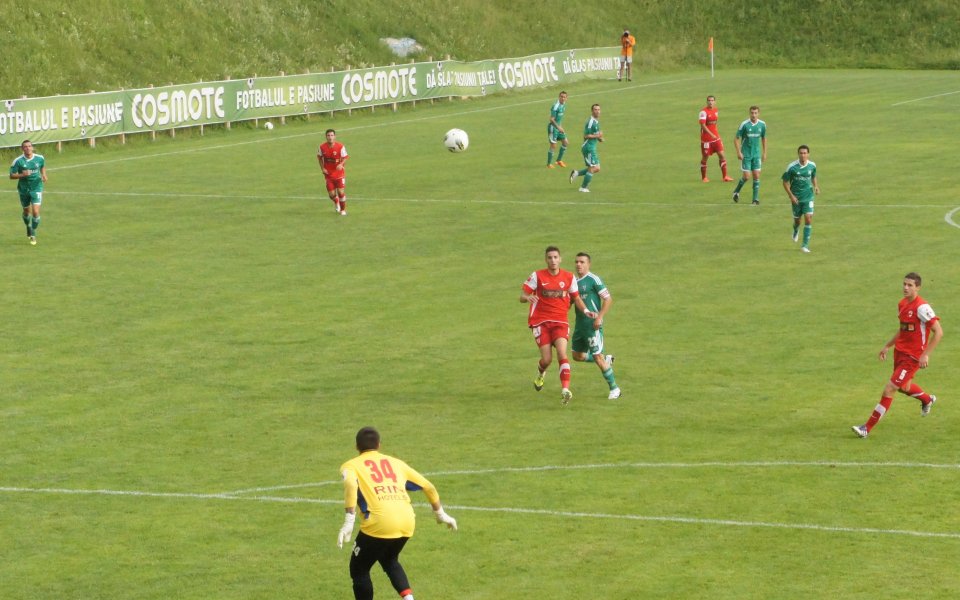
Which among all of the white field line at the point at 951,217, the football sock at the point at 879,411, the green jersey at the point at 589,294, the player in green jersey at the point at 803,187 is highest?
the player in green jersey at the point at 803,187

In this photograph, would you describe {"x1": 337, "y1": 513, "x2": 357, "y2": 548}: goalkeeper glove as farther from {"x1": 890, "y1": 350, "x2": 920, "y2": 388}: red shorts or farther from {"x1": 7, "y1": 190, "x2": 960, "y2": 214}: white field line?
{"x1": 7, "y1": 190, "x2": 960, "y2": 214}: white field line

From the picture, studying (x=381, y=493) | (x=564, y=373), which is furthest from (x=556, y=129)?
(x=381, y=493)

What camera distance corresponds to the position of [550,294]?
69.3 feet

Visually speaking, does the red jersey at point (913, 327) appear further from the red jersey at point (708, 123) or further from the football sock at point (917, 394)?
the red jersey at point (708, 123)

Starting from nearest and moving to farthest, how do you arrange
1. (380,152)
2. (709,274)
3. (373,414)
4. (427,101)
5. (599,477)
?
(599,477), (373,414), (709,274), (380,152), (427,101)

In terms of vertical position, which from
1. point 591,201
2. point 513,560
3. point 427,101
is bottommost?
point 513,560

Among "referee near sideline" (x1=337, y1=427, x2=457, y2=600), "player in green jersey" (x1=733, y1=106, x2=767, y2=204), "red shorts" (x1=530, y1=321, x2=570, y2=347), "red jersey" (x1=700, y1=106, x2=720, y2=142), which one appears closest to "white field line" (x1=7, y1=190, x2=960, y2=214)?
"player in green jersey" (x1=733, y1=106, x2=767, y2=204)

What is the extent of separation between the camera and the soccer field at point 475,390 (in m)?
15.1

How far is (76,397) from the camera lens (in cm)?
2180

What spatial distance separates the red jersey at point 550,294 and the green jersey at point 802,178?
12.7 meters

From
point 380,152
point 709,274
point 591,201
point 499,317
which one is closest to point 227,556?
point 499,317

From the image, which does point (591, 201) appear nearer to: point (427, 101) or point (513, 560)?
point (513, 560)

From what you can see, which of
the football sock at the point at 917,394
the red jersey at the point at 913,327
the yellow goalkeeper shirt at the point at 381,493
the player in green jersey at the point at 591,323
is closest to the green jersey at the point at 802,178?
the player in green jersey at the point at 591,323

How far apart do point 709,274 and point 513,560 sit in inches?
648
